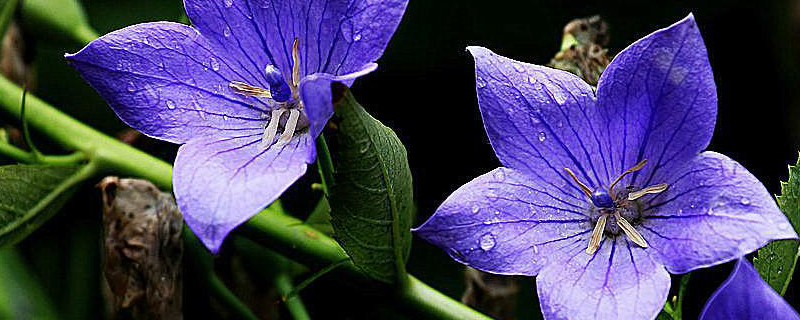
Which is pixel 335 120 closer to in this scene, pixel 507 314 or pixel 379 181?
pixel 379 181

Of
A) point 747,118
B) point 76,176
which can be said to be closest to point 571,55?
point 76,176

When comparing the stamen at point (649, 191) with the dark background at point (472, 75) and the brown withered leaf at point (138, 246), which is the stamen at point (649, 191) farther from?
the dark background at point (472, 75)

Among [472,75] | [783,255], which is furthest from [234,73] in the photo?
[472,75]

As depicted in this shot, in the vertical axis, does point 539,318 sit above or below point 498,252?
below

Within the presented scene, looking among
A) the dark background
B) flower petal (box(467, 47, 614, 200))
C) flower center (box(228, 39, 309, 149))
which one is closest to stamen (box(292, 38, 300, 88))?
flower center (box(228, 39, 309, 149))

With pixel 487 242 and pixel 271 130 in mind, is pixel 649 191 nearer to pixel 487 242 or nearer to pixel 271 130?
pixel 487 242

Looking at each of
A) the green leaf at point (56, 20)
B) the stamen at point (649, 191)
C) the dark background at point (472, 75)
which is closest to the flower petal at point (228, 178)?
the stamen at point (649, 191)
